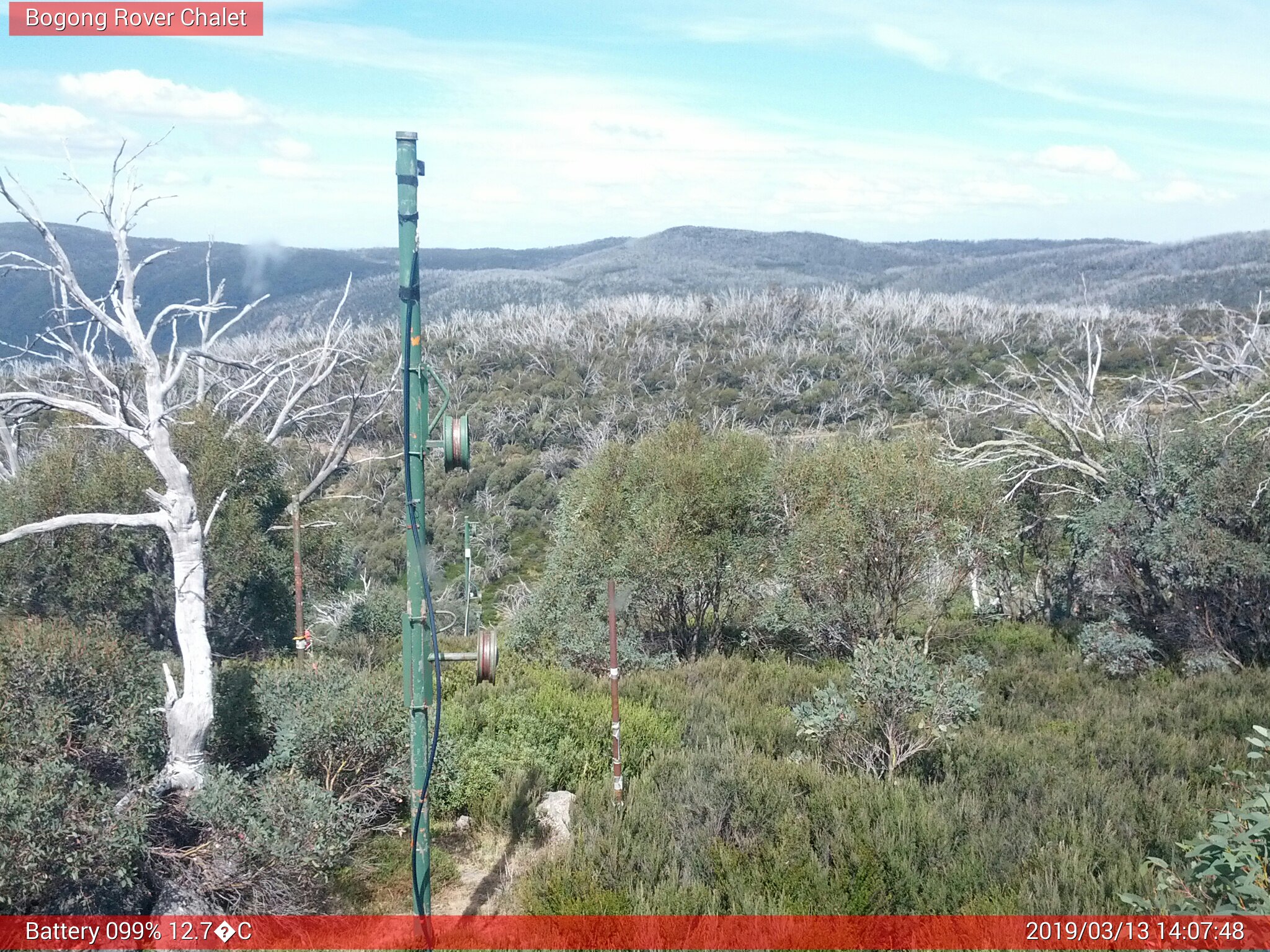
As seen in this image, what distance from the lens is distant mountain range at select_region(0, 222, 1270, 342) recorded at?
265ft

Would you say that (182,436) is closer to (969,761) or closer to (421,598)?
(421,598)

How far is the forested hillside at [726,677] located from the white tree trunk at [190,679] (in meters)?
0.25

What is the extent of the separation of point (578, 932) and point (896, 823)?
2336 mm

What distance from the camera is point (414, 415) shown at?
471 cm

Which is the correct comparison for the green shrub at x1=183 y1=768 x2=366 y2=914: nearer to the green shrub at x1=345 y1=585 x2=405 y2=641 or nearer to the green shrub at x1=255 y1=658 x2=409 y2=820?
the green shrub at x1=255 y1=658 x2=409 y2=820

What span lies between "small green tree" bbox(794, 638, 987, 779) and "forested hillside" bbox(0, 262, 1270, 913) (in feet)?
0.12

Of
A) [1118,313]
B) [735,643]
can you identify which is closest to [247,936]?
[735,643]

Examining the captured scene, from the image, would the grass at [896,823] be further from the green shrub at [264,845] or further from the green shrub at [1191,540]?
the green shrub at [1191,540]

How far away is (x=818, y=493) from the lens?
1459 centimetres

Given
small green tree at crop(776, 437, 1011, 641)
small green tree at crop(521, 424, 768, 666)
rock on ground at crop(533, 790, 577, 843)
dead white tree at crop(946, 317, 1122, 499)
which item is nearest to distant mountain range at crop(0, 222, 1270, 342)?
small green tree at crop(521, 424, 768, 666)

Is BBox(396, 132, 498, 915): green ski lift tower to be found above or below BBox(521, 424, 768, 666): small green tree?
above

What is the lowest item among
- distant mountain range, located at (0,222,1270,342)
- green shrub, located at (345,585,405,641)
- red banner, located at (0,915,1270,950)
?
green shrub, located at (345,585,405,641)

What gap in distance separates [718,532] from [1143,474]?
6544 mm

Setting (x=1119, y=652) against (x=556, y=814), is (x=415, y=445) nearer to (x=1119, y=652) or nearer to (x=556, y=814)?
(x=556, y=814)
